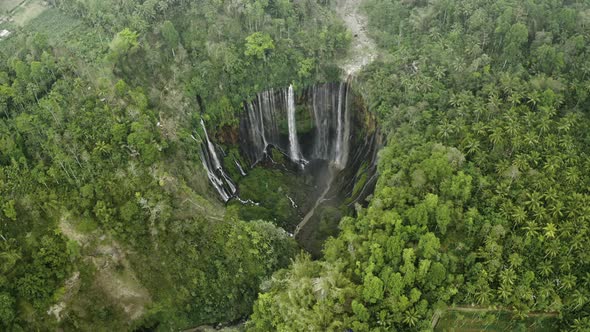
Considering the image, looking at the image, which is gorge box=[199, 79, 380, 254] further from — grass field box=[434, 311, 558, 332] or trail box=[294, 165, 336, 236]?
grass field box=[434, 311, 558, 332]

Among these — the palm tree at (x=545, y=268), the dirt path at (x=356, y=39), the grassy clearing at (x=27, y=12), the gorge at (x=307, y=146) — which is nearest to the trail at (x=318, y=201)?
the gorge at (x=307, y=146)

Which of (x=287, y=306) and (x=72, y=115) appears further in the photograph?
(x=72, y=115)

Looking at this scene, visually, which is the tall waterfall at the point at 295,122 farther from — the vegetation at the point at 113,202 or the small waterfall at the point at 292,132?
the vegetation at the point at 113,202

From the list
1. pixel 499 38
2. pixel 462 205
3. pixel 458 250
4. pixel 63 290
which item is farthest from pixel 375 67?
pixel 63 290

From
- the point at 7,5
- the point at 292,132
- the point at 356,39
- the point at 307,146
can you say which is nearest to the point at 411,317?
the point at 307,146

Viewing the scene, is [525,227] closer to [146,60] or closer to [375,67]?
[375,67]

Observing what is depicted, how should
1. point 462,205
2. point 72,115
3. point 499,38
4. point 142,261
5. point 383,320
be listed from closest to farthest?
point 383,320 < point 462,205 < point 142,261 < point 72,115 < point 499,38

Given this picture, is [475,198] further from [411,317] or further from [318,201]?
[318,201]
